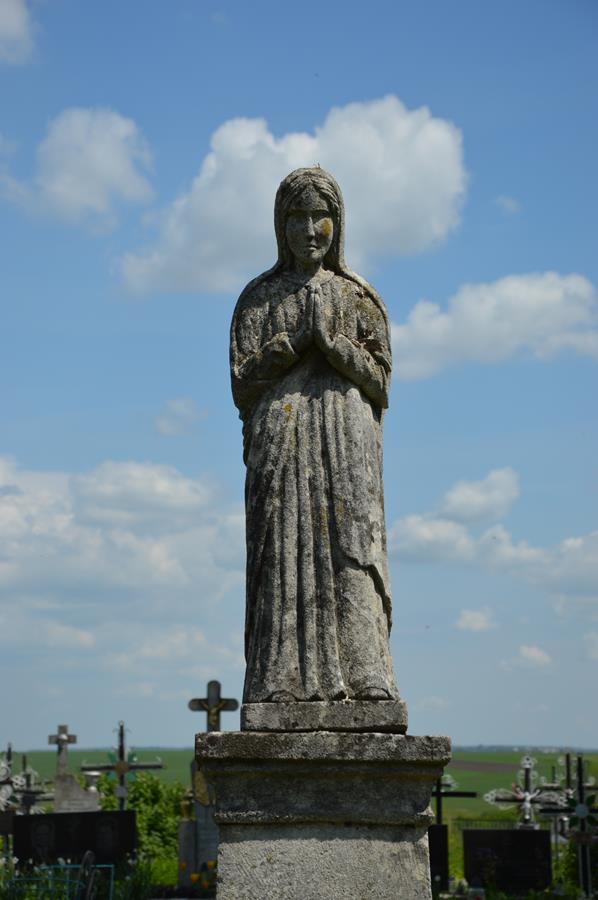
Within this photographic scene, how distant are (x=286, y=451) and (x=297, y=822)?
1.91 m

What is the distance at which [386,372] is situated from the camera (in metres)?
7.37

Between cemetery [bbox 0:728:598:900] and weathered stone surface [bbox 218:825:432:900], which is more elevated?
weathered stone surface [bbox 218:825:432:900]

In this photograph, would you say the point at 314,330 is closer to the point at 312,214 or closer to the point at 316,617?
the point at 312,214

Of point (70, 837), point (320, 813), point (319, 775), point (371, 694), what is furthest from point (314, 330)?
point (70, 837)

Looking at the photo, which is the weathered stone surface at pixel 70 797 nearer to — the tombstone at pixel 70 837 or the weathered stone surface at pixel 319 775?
the tombstone at pixel 70 837

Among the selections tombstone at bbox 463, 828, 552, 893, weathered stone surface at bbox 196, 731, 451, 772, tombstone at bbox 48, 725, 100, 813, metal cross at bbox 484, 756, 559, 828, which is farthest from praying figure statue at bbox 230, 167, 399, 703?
tombstone at bbox 48, 725, 100, 813

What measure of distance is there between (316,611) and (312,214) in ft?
7.40

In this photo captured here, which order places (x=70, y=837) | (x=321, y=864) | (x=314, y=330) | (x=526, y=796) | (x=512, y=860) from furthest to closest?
(x=526, y=796) < (x=70, y=837) < (x=512, y=860) < (x=314, y=330) < (x=321, y=864)

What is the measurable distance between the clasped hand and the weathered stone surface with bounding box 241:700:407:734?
1.92 metres

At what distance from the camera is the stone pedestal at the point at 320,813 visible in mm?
6273

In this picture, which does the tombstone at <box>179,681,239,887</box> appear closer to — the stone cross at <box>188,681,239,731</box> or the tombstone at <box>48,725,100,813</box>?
the stone cross at <box>188,681,239,731</box>

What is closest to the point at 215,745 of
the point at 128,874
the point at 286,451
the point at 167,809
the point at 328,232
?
the point at 286,451

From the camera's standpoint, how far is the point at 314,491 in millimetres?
6926

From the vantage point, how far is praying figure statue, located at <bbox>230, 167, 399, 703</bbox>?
6637 millimetres
